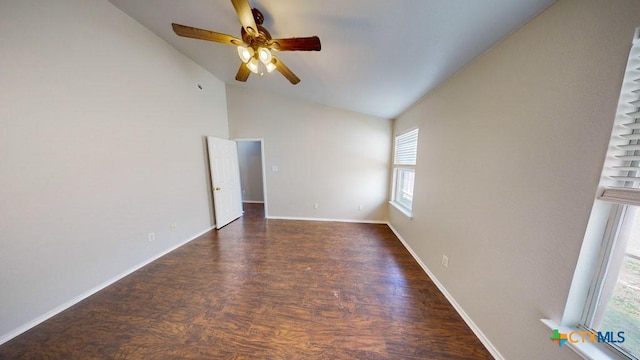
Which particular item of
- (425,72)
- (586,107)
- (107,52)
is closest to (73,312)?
(107,52)

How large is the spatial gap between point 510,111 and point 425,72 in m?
0.88

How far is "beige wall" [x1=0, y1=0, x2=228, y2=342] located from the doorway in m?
2.39

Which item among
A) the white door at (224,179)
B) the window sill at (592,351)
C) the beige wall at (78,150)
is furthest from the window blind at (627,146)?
the white door at (224,179)

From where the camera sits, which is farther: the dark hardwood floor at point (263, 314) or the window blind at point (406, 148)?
the window blind at point (406, 148)

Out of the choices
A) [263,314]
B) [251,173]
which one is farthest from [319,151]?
[263,314]

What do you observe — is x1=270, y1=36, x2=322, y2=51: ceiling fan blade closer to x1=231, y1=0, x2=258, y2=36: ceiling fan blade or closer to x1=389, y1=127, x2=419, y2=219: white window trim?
x1=231, y1=0, x2=258, y2=36: ceiling fan blade

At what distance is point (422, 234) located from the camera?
2352 mm

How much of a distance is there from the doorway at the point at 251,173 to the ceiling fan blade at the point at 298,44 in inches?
147

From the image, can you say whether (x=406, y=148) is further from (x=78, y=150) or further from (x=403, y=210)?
(x=78, y=150)

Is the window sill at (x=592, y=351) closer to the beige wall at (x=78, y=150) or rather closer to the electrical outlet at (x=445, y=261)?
the electrical outlet at (x=445, y=261)

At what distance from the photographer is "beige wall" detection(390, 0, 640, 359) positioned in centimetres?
82

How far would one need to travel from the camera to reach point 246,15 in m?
1.31

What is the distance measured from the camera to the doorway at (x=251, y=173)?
16.6 ft

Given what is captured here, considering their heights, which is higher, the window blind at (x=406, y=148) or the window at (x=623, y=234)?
the window blind at (x=406, y=148)
